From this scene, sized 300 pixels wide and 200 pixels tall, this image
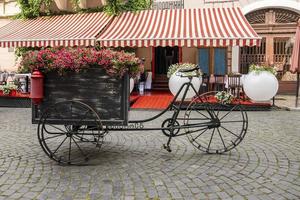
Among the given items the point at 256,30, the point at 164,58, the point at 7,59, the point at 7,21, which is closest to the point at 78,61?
the point at 256,30

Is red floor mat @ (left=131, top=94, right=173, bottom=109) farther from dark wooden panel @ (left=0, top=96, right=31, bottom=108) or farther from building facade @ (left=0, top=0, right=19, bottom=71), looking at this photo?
building facade @ (left=0, top=0, right=19, bottom=71)

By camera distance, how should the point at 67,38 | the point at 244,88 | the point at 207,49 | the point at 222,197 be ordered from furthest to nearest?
the point at 207,49 < the point at 67,38 < the point at 244,88 < the point at 222,197

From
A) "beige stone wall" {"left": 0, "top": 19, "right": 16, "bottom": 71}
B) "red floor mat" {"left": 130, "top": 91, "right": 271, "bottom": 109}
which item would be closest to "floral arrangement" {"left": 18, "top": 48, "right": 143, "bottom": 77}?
"red floor mat" {"left": 130, "top": 91, "right": 271, "bottom": 109}

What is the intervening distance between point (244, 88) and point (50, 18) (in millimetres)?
8480

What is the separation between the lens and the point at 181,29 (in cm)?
1138

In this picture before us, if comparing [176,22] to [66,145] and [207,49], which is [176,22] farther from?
[66,145]

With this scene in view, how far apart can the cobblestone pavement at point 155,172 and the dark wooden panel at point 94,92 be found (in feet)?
2.44

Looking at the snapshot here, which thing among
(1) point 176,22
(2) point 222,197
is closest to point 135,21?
(1) point 176,22

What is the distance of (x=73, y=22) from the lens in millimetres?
13555

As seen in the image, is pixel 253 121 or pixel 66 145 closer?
pixel 66 145

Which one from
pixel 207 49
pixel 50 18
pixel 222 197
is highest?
pixel 50 18

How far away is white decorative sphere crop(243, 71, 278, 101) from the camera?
1030 cm

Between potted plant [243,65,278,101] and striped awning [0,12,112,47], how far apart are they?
5030 mm

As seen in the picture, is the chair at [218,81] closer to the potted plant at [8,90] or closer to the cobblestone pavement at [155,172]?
the cobblestone pavement at [155,172]
